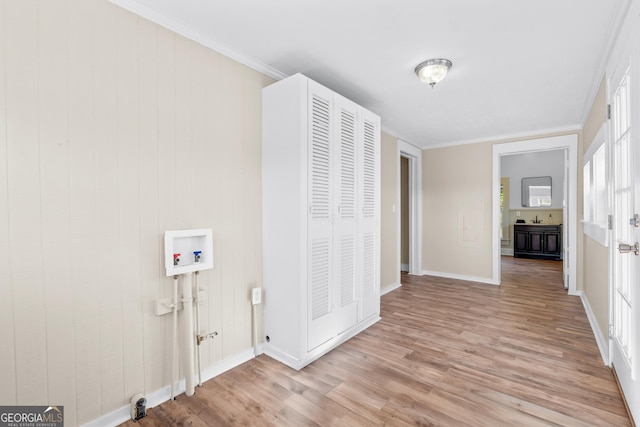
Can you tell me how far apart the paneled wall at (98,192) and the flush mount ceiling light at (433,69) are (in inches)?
63.9

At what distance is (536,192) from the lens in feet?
25.9

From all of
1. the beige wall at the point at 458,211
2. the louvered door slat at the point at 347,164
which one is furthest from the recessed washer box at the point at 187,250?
the beige wall at the point at 458,211

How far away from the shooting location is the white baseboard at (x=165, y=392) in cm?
170

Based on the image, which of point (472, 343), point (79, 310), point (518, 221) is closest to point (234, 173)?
point (79, 310)

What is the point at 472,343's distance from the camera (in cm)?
277

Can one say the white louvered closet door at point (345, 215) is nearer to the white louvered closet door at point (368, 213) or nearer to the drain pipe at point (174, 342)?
the white louvered closet door at point (368, 213)

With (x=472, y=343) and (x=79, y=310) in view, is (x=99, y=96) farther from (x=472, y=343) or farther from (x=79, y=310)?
(x=472, y=343)

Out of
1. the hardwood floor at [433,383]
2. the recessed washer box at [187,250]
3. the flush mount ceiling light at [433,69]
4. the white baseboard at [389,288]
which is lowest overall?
the hardwood floor at [433,383]

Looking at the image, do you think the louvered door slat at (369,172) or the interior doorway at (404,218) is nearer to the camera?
the louvered door slat at (369,172)

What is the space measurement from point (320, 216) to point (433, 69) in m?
1.56

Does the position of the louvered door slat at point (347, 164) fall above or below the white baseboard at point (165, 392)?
above

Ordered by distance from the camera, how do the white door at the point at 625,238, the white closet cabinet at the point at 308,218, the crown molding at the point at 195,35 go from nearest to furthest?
the white door at the point at 625,238 < the crown molding at the point at 195,35 < the white closet cabinet at the point at 308,218

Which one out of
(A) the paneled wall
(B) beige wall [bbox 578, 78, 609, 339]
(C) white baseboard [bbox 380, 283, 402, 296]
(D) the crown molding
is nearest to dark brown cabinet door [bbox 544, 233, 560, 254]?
(B) beige wall [bbox 578, 78, 609, 339]

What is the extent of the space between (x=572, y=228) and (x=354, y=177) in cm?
372
